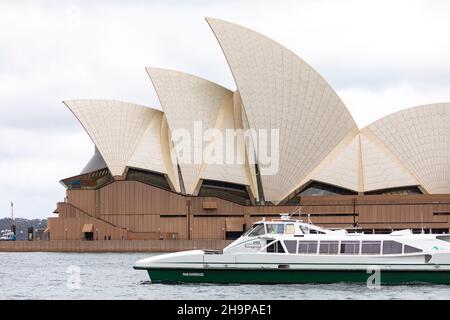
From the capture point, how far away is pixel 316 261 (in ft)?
135

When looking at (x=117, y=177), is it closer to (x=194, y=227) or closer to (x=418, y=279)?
(x=194, y=227)

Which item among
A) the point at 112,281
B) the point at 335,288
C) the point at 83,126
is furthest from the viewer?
the point at 83,126

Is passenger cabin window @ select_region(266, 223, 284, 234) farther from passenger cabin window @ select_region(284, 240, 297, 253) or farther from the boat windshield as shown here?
passenger cabin window @ select_region(284, 240, 297, 253)

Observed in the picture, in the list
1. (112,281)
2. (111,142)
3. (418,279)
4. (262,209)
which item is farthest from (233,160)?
(418,279)

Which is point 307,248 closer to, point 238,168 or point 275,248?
point 275,248

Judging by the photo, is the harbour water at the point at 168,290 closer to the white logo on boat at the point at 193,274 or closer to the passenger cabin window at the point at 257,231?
the white logo on boat at the point at 193,274

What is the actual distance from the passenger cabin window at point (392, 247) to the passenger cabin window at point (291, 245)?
383cm

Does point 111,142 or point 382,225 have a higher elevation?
point 111,142

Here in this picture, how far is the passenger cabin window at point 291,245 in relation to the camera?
41.8m

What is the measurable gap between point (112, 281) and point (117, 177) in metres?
42.6

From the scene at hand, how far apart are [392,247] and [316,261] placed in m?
3.37

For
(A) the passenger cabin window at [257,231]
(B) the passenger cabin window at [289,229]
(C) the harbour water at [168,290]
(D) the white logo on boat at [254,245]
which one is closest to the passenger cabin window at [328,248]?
(C) the harbour water at [168,290]

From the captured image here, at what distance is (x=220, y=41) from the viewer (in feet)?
268

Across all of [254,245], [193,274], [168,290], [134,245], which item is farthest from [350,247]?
[134,245]
